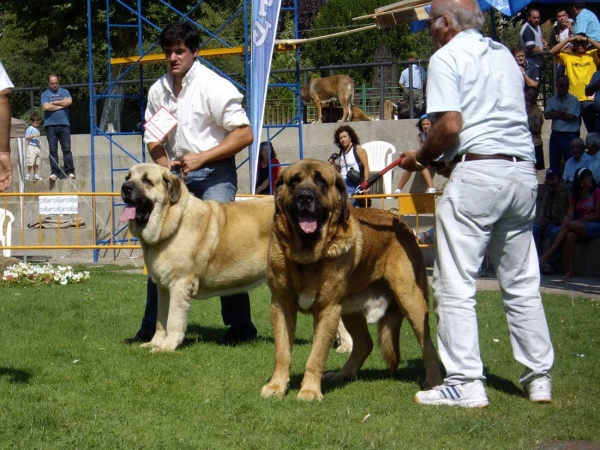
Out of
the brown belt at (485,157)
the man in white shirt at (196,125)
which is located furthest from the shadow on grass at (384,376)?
the brown belt at (485,157)

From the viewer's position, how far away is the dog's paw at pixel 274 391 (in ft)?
17.3

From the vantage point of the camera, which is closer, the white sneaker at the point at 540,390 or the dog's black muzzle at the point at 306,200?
the dog's black muzzle at the point at 306,200

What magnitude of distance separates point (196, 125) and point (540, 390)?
134 inches

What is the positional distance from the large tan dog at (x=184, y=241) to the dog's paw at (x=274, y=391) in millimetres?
1700

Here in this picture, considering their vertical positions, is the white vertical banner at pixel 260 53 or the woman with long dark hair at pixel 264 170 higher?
the white vertical banner at pixel 260 53

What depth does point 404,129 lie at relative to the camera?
61.4ft

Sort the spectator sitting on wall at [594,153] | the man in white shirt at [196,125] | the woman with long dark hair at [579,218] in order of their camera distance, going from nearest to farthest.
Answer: the man in white shirt at [196,125]
the woman with long dark hair at [579,218]
the spectator sitting on wall at [594,153]

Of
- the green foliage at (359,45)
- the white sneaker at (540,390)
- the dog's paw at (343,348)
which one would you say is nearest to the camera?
the white sneaker at (540,390)

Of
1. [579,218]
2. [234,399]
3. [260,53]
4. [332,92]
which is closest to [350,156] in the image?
[260,53]

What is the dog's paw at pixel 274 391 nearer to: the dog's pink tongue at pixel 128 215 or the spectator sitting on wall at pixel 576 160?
the dog's pink tongue at pixel 128 215

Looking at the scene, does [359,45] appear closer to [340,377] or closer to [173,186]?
[173,186]

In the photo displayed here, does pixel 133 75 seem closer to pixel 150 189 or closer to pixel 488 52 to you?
pixel 150 189

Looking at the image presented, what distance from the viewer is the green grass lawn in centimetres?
439

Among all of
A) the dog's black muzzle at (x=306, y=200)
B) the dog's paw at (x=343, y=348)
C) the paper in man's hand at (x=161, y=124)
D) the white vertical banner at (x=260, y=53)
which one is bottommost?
the dog's paw at (x=343, y=348)
